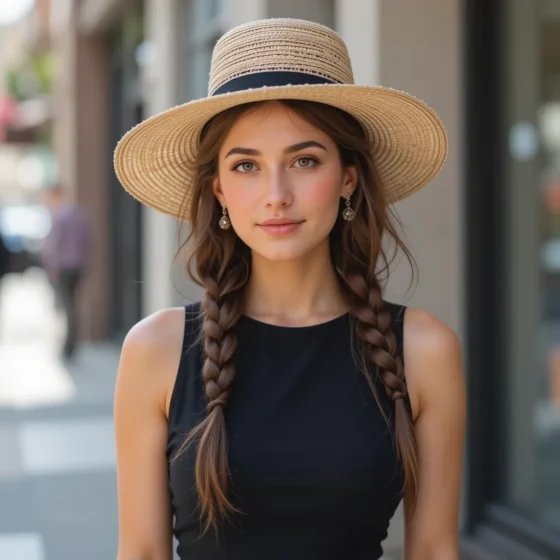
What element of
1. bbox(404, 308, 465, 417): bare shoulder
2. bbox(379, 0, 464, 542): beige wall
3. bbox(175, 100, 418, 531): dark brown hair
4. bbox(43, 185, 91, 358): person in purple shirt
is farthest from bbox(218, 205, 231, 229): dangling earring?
bbox(43, 185, 91, 358): person in purple shirt

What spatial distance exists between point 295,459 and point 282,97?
829 mm

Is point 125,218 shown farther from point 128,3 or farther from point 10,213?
point 10,213

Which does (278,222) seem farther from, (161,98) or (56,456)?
(161,98)

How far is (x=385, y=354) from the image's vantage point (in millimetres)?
2576

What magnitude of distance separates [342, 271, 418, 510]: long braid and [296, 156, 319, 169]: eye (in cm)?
36

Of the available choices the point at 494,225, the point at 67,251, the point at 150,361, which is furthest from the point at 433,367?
the point at 67,251

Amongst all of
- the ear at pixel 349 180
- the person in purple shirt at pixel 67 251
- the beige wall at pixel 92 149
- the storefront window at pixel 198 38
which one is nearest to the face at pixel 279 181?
the ear at pixel 349 180

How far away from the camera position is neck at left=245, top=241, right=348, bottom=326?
2732 millimetres

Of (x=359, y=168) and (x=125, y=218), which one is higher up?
(x=359, y=168)

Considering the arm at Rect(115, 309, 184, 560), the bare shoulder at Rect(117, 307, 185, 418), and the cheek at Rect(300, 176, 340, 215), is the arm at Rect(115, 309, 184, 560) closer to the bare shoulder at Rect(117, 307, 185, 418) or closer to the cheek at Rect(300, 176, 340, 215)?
the bare shoulder at Rect(117, 307, 185, 418)

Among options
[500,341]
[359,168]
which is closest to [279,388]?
[359,168]

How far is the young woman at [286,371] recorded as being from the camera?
8.08ft

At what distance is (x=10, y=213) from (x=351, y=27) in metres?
26.2

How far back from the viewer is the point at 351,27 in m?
5.03
